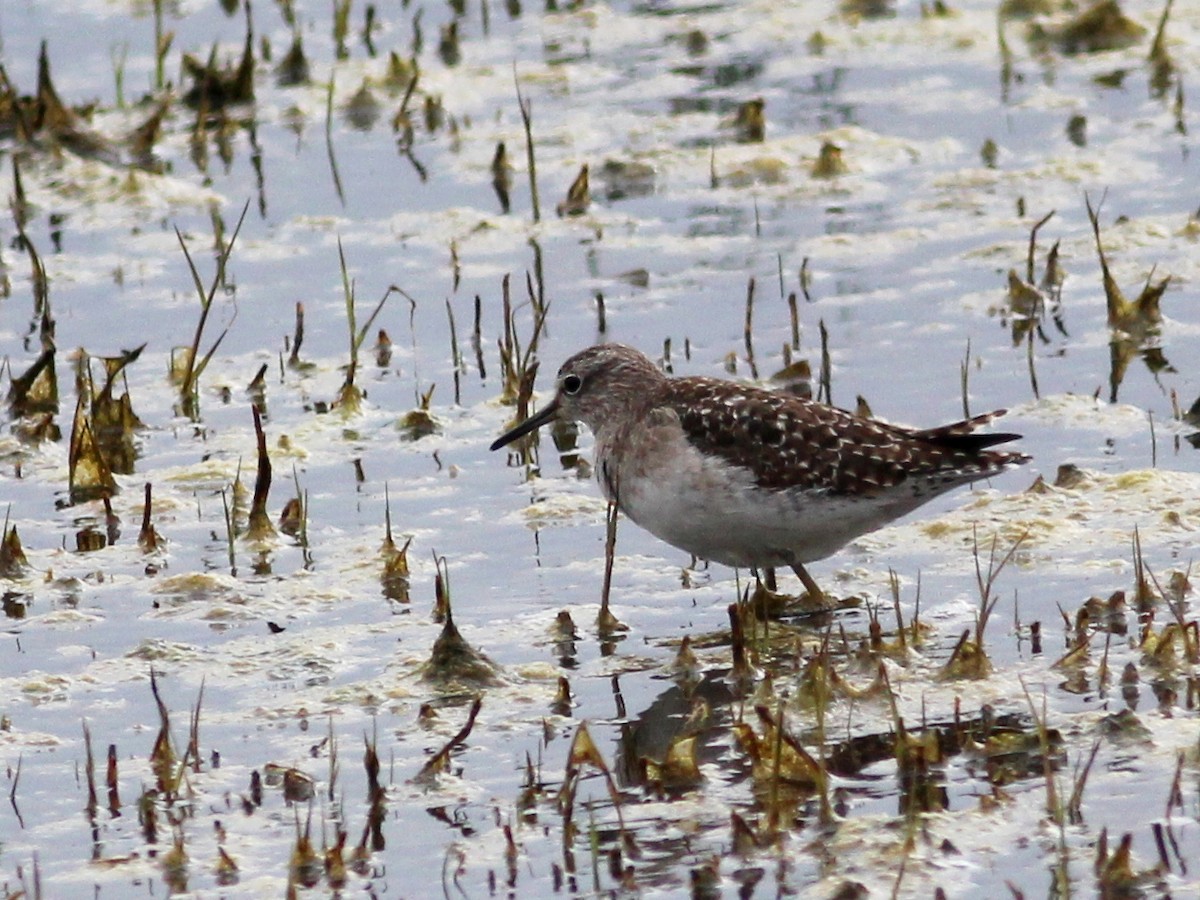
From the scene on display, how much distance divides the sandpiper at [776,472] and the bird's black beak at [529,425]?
94 centimetres

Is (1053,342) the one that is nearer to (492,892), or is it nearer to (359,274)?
(359,274)

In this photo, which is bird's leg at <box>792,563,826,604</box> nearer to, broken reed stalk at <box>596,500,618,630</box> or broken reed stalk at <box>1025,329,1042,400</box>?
broken reed stalk at <box>596,500,618,630</box>

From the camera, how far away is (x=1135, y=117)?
12453 millimetres

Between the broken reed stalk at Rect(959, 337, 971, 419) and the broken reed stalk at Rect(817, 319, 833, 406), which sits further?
the broken reed stalk at Rect(817, 319, 833, 406)

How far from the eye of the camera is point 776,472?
7254 mm

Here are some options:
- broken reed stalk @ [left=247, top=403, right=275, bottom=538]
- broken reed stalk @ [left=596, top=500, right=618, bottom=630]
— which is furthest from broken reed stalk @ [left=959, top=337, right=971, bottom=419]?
broken reed stalk @ [left=247, top=403, right=275, bottom=538]

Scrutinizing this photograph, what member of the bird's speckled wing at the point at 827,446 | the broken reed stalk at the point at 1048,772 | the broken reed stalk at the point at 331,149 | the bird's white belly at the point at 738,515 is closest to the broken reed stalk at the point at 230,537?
the bird's white belly at the point at 738,515

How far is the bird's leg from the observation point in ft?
24.2

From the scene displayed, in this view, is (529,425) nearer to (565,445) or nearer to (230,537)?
(565,445)

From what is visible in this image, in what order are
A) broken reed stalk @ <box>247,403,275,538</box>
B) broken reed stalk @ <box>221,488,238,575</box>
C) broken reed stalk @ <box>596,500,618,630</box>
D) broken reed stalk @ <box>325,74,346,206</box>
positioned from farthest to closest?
1. broken reed stalk @ <box>325,74,346,206</box>
2. broken reed stalk @ <box>247,403,275,538</box>
3. broken reed stalk @ <box>221,488,238,575</box>
4. broken reed stalk @ <box>596,500,618,630</box>

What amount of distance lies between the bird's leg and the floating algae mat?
5 cm

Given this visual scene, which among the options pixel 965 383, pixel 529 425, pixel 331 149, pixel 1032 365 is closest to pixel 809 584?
pixel 529 425

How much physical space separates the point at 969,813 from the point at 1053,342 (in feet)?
14.9

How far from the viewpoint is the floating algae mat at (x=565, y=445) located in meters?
5.75
